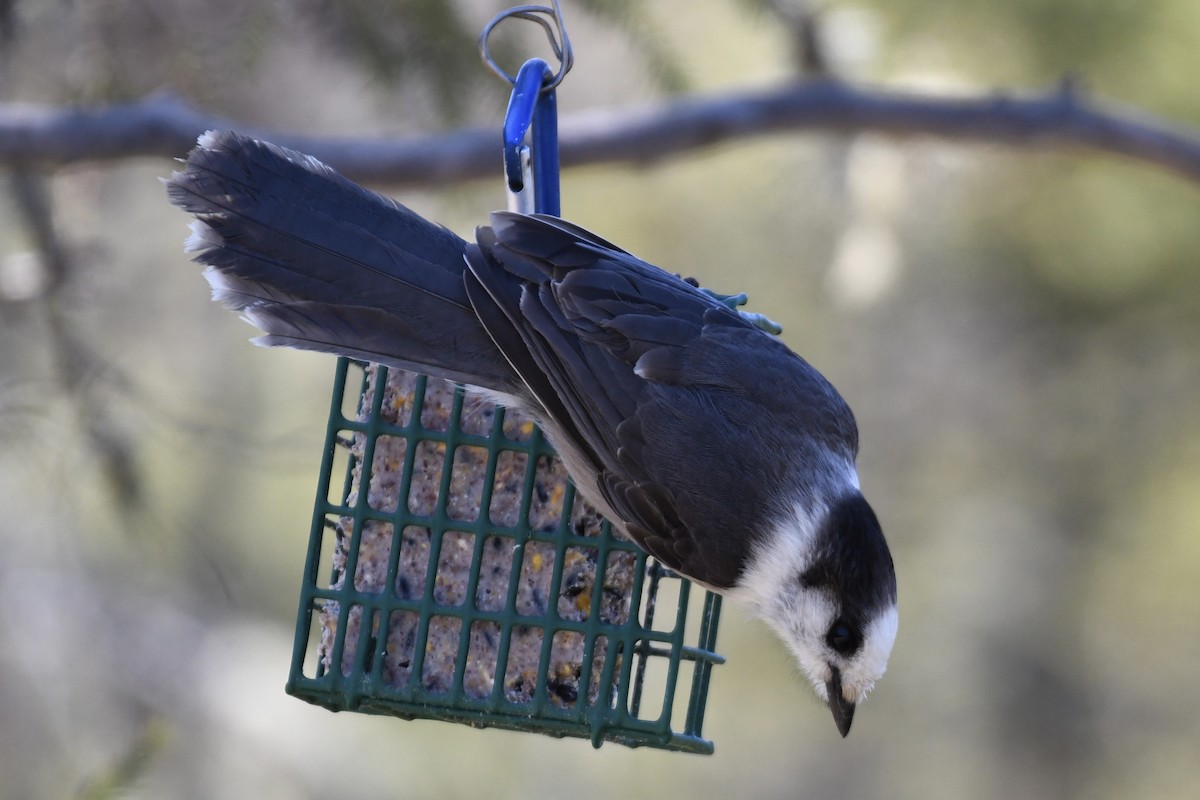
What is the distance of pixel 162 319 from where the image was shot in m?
8.53

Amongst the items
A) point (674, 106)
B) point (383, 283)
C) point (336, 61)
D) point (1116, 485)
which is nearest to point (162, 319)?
point (336, 61)

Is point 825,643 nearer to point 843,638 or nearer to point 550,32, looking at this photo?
point 843,638

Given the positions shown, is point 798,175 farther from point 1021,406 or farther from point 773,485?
point 1021,406

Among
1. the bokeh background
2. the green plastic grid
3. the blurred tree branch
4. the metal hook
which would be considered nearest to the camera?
the metal hook

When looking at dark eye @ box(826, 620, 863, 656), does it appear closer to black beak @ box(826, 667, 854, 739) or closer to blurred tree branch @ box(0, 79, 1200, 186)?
black beak @ box(826, 667, 854, 739)

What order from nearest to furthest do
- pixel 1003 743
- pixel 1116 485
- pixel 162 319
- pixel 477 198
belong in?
1. pixel 477 198
2. pixel 162 319
3. pixel 1116 485
4. pixel 1003 743

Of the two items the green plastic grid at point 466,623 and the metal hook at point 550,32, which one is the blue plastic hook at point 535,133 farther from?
the green plastic grid at point 466,623

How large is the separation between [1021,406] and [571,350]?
709 cm

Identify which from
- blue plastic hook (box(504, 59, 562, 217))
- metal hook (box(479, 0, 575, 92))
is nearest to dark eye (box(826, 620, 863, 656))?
blue plastic hook (box(504, 59, 562, 217))

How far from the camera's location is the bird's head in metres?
3.14

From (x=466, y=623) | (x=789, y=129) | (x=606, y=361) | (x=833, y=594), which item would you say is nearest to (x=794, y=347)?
(x=789, y=129)

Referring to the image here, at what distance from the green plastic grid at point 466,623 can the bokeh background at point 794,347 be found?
1.27 meters

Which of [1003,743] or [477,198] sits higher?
[477,198]

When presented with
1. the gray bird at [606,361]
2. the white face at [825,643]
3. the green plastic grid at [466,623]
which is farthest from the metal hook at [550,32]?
the white face at [825,643]
